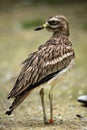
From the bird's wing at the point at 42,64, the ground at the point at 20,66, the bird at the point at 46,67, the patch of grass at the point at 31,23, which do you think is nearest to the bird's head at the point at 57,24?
the bird at the point at 46,67

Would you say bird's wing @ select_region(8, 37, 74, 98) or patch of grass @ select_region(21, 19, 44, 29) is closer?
bird's wing @ select_region(8, 37, 74, 98)

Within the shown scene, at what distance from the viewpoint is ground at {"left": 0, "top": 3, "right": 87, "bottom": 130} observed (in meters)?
8.65

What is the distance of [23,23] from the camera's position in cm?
1762

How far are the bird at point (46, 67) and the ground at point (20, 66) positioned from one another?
462 mm

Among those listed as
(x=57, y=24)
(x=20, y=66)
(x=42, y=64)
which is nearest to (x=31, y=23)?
(x=20, y=66)

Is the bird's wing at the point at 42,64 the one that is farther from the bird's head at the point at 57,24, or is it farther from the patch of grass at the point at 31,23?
the patch of grass at the point at 31,23

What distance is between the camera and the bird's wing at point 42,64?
794 centimetres

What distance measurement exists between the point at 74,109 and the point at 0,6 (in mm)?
11354

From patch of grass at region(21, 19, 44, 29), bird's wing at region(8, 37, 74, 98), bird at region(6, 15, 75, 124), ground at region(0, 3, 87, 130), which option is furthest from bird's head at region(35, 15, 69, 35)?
→ patch of grass at region(21, 19, 44, 29)

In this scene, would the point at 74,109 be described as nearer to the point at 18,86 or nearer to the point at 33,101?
the point at 33,101

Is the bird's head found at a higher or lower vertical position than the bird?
higher

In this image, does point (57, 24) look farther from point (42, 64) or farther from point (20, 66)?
point (20, 66)

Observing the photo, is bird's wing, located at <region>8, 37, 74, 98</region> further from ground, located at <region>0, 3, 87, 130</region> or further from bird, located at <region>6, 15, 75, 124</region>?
ground, located at <region>0, 3, 87, 130</region>

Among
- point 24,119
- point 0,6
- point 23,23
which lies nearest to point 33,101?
point 24,119
